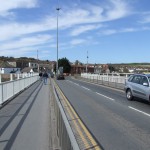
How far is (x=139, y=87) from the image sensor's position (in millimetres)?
19703

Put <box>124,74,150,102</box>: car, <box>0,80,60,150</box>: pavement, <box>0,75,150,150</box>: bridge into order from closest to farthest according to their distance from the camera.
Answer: <box>0,75,150,150</box>: bridge < <box>0,80,60,150</box>: pavement < <box>124,74,150,102</box>: car

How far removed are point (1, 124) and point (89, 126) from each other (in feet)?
9.42

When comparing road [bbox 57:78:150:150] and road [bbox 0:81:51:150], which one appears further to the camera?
road [bbox 57:78:150:150]

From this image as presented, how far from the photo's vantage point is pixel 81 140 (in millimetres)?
9180

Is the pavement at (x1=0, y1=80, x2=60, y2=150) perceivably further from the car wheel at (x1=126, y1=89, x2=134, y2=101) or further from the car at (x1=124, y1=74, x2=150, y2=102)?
the car wheel at (x1=126, y1=89, x2=134, y2=101)

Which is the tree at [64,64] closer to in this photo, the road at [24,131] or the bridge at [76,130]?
the bridge at [76,130]

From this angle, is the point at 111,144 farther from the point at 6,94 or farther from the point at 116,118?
the point at 6,94

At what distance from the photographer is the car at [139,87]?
18.6 metres

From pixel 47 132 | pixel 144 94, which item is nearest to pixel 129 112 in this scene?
pixel 144 94

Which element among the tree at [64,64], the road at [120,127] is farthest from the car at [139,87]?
the tree at [64,64]

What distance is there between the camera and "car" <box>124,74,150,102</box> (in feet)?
61.1

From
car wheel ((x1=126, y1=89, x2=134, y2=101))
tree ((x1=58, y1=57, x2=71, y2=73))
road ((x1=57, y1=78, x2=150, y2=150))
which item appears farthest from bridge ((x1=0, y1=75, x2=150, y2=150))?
tree ((x1=58, y1=57, x2=71, y2=73))

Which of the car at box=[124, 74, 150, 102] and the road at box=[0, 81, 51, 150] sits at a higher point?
the car at box=[124, 74, 150, 102]

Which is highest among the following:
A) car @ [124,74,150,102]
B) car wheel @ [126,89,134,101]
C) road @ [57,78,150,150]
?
car @ [124,74,150,102]
